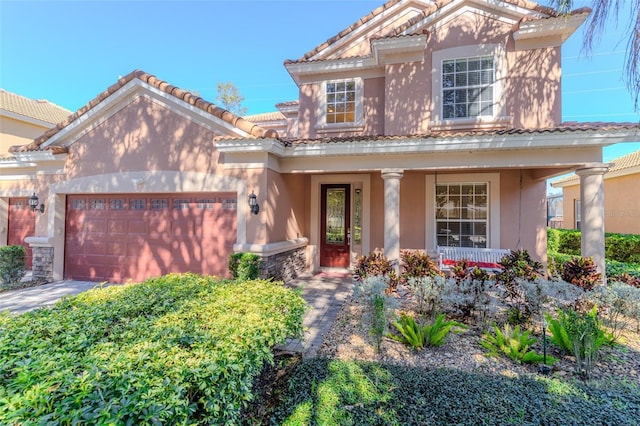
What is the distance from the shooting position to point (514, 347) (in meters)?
4.13

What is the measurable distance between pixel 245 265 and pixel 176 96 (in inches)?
198

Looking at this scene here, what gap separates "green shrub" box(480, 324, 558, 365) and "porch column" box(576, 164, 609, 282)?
13.6 ft

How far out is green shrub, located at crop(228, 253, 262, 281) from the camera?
22.8ft

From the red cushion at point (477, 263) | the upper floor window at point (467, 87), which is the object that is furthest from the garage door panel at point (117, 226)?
the upper floor window at point (467, 87)

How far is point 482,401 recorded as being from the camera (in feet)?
10.4

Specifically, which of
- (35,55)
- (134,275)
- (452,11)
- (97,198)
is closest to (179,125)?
(97,198)

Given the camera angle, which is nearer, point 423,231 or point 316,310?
point 316,310

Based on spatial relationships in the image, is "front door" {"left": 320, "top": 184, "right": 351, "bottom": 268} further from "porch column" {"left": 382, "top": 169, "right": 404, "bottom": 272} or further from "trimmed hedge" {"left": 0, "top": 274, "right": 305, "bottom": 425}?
"trimmed hedge" {"left": 0, "top": 274, "right": 305, "bottom": 425}

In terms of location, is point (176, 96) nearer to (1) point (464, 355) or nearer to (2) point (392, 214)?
(2) point (392, 214)

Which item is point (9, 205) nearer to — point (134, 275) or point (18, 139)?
point (134, 275)

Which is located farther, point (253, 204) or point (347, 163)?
point (347, 163)

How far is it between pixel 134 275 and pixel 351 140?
740cm

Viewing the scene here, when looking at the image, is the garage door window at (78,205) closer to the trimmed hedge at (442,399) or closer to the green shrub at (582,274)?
the trimmed hedge at (442,399)

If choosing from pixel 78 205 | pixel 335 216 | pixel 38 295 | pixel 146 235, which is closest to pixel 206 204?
pixel 146 235
